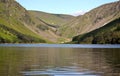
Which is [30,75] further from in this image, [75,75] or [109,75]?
[109,75]

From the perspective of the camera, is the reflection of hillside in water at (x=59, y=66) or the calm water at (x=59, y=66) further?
the reflection of hillside in water at (x=59, y=66)

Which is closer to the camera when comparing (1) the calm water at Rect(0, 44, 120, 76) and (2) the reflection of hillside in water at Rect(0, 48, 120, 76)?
(1) the calm water at Rect(0, 44, 120, 76)

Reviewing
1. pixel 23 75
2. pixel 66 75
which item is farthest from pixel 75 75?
pixel 23 75

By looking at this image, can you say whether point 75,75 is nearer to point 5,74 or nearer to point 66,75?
point 66,75

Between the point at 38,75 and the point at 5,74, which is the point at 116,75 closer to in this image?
the point at 38,75

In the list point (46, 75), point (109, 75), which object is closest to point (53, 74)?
point (46, 75)

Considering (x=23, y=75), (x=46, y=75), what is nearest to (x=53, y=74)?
(x=46, y=75)
